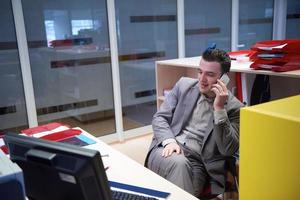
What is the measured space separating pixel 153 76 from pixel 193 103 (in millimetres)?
1998

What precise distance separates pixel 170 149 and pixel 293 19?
13.8 ft

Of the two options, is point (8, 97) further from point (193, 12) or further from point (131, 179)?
point (193, 12)

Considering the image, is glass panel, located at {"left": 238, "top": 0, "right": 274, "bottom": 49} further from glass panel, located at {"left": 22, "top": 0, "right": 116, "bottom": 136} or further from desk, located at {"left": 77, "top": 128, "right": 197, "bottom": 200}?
Answer: desk, located at {"left": 77, "top": 128, "right": 197, "bottom": 200}

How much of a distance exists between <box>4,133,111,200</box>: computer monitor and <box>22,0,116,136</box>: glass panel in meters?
2.48

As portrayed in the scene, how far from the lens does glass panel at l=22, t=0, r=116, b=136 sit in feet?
10.2

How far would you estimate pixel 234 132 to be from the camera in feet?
5.78

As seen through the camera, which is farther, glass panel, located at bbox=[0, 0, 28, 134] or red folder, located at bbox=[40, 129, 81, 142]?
glass panel, located at bbox=[0, 0, 28, 134]

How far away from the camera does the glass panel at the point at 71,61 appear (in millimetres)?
3119

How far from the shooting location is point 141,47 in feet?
12.5

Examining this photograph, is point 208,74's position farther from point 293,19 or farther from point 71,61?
point 293,19

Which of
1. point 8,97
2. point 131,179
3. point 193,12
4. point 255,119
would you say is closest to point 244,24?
point 193,12

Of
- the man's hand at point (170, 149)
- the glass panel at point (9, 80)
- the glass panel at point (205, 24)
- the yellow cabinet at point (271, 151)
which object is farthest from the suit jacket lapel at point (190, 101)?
the glass panel at point (205, 24)

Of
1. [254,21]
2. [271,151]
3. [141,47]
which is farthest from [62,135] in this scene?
[254,21]

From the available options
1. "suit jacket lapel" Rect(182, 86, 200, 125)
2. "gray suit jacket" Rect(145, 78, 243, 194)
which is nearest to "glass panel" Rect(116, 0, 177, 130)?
"gray suit jacket" Rect(145, 78, 243, 194)
